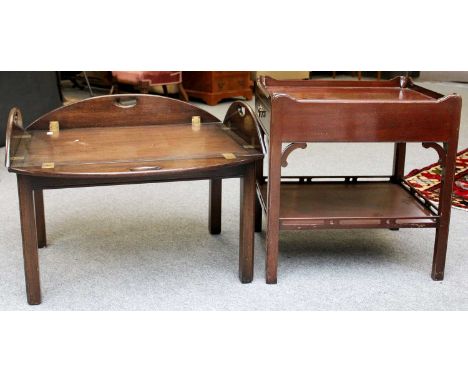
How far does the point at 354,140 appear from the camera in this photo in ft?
7.76

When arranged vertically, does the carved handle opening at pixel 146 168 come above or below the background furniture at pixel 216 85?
above

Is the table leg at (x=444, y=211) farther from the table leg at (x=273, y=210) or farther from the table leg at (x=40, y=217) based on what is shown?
the table leg at (x=40, y=217)

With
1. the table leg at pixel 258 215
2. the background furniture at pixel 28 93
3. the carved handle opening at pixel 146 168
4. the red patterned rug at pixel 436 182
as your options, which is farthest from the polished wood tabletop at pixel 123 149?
the background furniture at pixel 28 93

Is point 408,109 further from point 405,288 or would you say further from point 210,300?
point 210,300

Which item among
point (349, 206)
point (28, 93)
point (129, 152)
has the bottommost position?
point (349, 206)

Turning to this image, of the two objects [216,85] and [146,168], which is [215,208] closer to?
[146,168]

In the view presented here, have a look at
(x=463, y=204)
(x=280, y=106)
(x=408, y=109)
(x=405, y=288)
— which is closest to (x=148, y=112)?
(x=280, y=106)

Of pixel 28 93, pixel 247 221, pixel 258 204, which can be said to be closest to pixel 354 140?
pixel 247 221

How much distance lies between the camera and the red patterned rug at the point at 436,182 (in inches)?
137

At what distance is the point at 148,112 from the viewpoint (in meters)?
2.82

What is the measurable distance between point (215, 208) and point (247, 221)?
A: 1.85ft

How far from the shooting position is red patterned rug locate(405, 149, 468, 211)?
348 centimetres

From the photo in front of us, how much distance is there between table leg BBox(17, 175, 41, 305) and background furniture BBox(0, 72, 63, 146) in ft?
8.76

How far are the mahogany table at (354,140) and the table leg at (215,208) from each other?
0.68 feet
